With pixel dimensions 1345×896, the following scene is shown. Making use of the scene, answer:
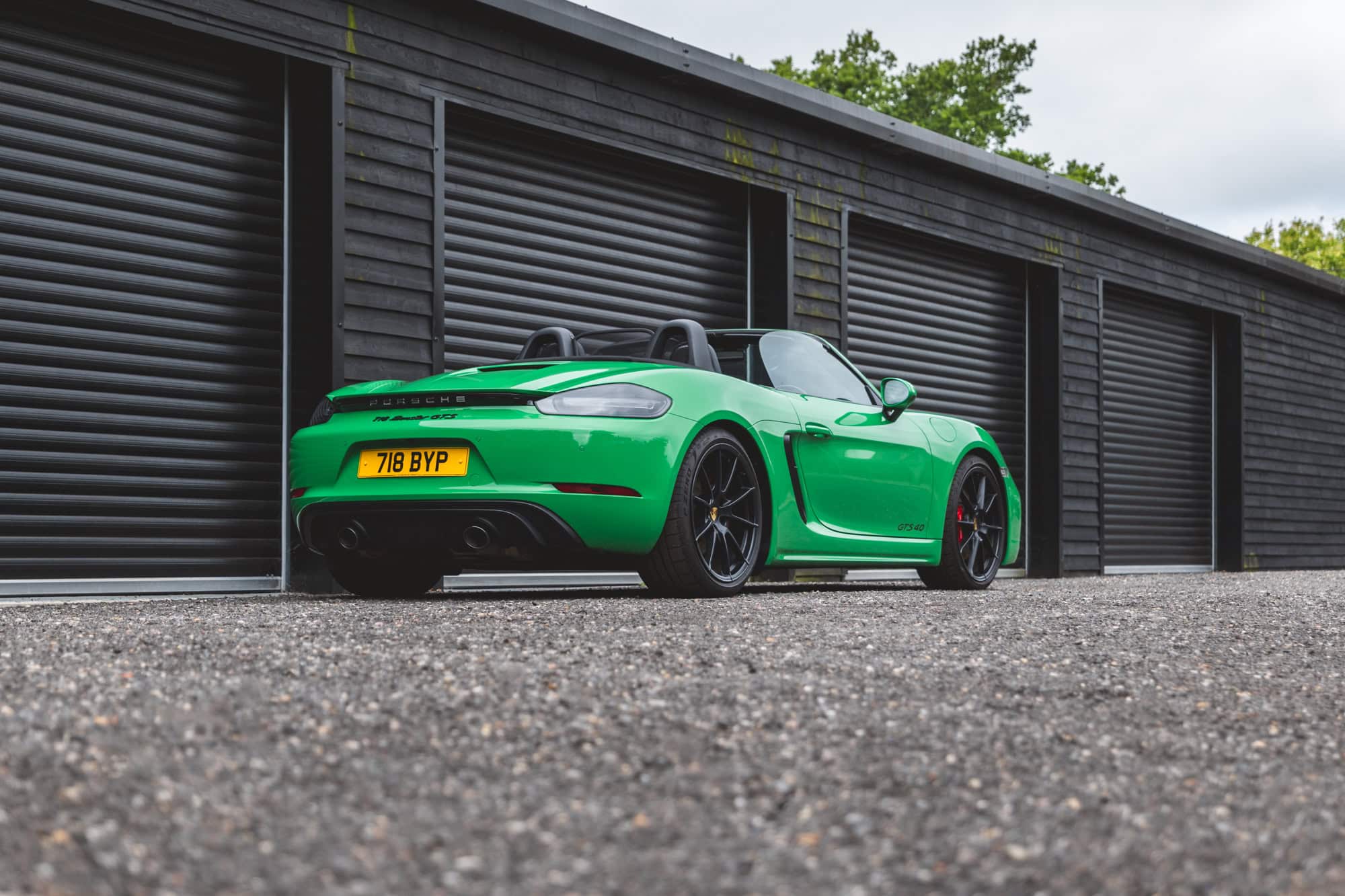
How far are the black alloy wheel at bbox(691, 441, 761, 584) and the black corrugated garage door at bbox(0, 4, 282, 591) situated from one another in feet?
9.06

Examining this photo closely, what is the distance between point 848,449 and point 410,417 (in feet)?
7.41

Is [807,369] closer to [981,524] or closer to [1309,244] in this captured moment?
[981,524]

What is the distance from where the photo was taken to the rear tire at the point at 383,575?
236 inches

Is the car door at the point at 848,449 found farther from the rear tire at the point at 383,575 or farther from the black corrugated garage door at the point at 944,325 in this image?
the black corrugated garage door at the point at 944,325

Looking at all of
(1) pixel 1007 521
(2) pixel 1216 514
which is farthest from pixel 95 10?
(2) pixel 1216 514

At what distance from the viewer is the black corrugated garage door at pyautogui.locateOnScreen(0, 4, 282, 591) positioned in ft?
21.7

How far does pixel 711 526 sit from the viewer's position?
575 centimetres

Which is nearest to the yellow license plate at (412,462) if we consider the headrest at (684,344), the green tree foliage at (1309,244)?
the headrest at (684,344)

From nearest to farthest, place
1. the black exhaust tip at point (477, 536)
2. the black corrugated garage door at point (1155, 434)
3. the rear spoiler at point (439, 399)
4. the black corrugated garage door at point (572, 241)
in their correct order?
the black exhaust tip at point (477, 536), the rear spoiler at point (439, 399), the black corrugated garage door at point (572, 241), the black corrugated garage door at point (1155, 434)

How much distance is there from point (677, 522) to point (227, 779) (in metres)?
3.37

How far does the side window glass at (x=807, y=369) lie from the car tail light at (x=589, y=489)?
1.59m

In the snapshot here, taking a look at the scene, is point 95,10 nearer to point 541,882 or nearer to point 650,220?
point 650,220

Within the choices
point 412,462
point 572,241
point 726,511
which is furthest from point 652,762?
point 572,241

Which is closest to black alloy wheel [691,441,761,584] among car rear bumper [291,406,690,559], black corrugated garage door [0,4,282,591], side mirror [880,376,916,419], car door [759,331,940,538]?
car rear bumper [291,406,690,559]
